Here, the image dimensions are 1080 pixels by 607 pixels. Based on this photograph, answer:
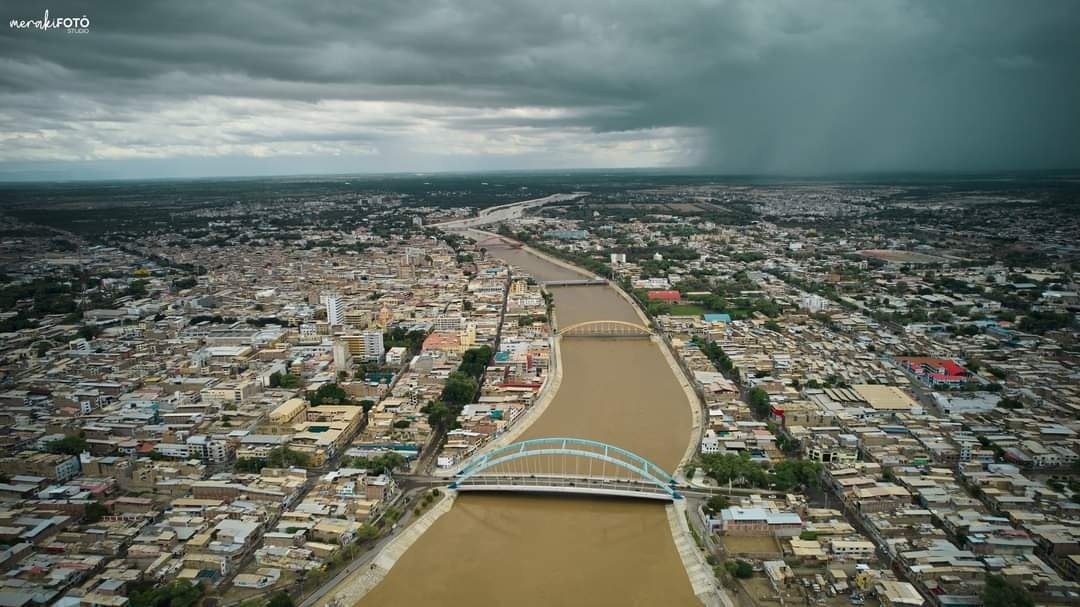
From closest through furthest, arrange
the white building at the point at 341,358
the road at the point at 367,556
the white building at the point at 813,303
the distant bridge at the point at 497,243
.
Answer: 1. the road at the point at 367,556
2. the white building at the point at 341,358
3. the white building at the point at 813,303
4. the distant bridge at the point at 497,243

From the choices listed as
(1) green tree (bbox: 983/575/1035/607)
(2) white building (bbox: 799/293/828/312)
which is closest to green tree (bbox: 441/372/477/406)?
(1) green tree (bbox: 983/575/1035/607)

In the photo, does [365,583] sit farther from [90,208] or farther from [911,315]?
[90,208]

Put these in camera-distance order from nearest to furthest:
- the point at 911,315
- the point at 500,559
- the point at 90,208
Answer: the point at 500,559, the point at 911,315, the point at 90,208

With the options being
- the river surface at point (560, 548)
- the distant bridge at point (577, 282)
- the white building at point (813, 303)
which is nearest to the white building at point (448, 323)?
the river surface at point (560, 548)

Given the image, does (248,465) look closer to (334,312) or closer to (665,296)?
(334,312)

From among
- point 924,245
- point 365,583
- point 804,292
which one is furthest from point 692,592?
point 924,245

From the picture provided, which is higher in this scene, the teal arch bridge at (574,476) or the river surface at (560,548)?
the teal arch bridge at (574,476)

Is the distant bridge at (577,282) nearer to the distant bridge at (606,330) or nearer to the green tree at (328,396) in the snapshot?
the distant bridge at (606,330)
